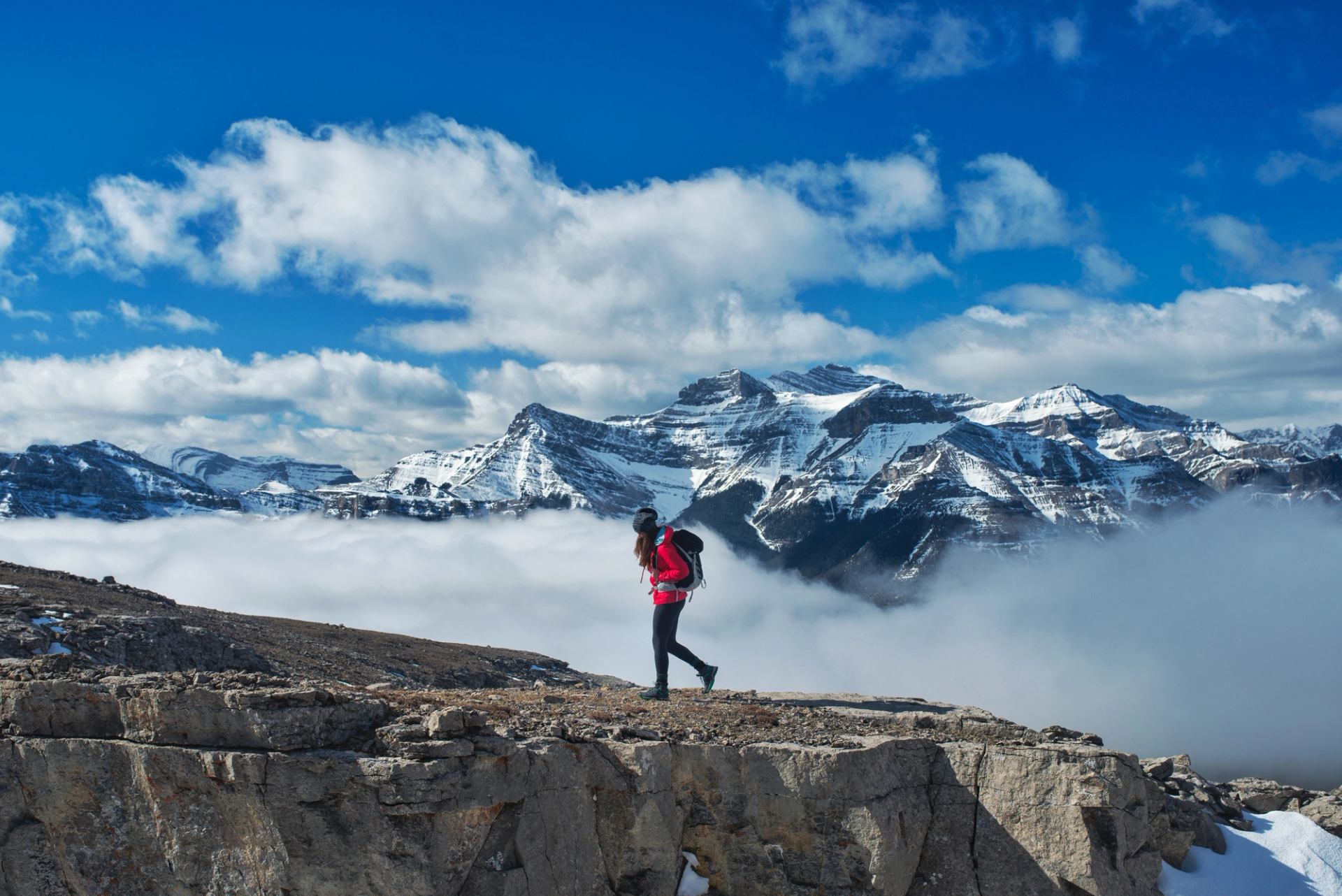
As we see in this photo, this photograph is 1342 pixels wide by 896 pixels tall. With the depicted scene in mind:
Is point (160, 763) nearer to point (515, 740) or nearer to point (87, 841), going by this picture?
point (87, 841)

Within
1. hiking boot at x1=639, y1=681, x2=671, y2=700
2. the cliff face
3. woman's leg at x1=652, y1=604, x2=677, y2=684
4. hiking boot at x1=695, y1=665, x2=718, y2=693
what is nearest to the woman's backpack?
woman's leg at x1=652, y1=604, x2=677, y2=684

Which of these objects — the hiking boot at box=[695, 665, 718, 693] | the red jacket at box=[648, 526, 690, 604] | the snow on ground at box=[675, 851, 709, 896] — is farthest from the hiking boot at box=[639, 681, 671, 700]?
the snow on ground at box=[675, 851, 709, 896]

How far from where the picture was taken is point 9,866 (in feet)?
39.8

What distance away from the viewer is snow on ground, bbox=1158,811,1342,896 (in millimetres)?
13305

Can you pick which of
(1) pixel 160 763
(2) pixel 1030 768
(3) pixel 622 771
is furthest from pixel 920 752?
(1) pixel 160 763

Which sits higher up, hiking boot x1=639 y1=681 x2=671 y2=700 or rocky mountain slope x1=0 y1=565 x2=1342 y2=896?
hiking boot x1=639 y1=681 x2=671 y2=700

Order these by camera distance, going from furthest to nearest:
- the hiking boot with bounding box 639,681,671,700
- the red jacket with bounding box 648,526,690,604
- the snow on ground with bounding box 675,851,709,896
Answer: the red jacket with bounding box 648,526,690,604 < the hiking boot with bounding box 639,681,671,700 < the snow on ground with bounding box 675,851,709,896

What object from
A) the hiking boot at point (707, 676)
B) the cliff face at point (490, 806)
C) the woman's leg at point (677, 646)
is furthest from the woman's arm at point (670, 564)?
the cliff face at point (490, 806)

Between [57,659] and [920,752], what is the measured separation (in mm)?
11399

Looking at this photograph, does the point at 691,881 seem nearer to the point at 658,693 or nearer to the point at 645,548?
the point at 658,693

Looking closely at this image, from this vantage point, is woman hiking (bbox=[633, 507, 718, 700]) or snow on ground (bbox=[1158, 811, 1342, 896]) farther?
woman hiking (bbox=[633, 507, 718, 700])

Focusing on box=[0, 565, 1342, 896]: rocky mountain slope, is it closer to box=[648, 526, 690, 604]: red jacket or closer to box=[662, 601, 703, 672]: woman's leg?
box=[662, 601, 703, 672]: woman's leg

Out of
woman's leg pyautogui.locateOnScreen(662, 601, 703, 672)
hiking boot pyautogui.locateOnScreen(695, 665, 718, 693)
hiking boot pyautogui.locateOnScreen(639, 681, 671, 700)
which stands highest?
woman's leg pyautogui.locateOnScreen(662, 601, 703, 672)

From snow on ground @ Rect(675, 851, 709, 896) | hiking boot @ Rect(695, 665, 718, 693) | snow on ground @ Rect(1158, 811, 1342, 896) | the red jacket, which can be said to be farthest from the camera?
hiking boot @ Rect(695, 665, 718, 693)
